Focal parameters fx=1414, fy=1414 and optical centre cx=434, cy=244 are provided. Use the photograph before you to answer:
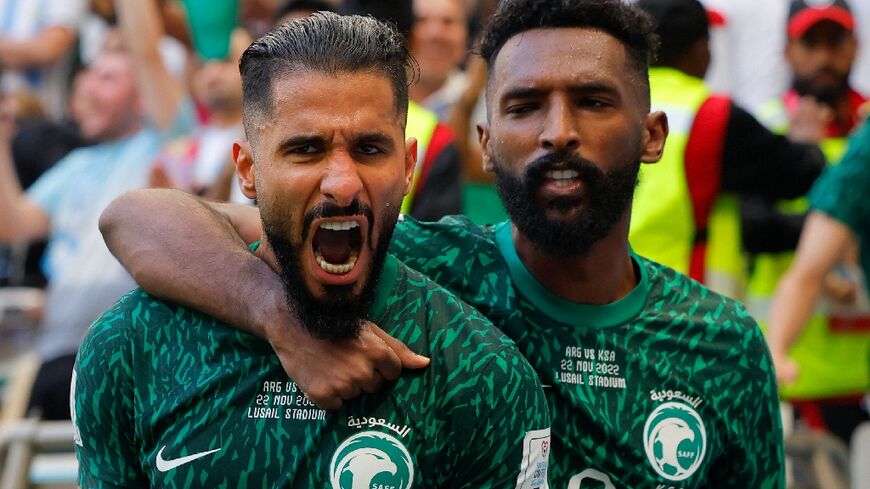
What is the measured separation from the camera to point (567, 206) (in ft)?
10.8

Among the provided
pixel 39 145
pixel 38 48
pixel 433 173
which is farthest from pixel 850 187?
pixel 38 48

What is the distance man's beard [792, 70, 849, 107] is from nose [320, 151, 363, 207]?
4217 millimetres

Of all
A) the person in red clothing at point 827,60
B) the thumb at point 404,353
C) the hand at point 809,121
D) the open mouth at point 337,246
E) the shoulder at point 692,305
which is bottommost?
the thumb at point 404,353

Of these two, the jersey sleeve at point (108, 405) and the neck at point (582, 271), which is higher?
the neck at point (582, 271)

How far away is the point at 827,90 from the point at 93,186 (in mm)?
3468

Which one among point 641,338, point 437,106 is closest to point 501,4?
point 641,338

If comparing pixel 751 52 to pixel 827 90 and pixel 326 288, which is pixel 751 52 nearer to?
pixel 827 90

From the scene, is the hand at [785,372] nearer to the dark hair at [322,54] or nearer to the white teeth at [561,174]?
the white teeth at [561,174]

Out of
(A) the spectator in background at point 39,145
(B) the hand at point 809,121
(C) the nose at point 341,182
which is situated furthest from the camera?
(A) the spectator in background at point 39,145

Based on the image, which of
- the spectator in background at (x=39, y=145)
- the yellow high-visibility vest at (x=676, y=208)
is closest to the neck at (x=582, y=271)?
the yellow high-visibility vest at (x=676, y=208)

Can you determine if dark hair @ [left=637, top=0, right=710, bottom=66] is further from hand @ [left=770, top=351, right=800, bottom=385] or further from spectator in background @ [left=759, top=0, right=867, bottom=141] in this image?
spectator in background @ [left=759, top=0, right=867, bottom=141]

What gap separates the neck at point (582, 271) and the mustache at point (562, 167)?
0.58ft

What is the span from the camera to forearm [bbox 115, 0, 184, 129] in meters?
7.00

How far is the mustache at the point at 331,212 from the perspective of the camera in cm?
278
